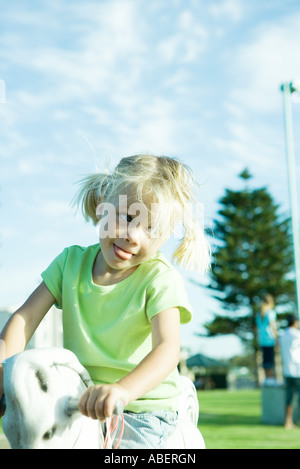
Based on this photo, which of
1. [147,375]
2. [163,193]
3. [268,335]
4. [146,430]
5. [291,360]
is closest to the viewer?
[147,375]

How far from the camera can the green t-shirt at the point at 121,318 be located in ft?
5.20

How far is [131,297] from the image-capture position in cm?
162

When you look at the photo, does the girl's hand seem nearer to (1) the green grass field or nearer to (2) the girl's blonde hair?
(2) the girl's blonde hair

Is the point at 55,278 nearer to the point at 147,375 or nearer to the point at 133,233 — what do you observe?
the point at 133,233

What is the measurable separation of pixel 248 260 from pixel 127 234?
38.7m

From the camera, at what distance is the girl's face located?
5.26ft

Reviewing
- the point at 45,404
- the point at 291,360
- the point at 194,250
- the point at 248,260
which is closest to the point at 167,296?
the point at 194,250

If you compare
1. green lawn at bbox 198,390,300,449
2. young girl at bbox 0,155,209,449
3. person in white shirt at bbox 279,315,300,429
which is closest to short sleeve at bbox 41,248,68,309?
young girl at bbox 0,155,209,449

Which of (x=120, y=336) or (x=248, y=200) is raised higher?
(x=248, y=200)

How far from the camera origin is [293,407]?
8484 mm

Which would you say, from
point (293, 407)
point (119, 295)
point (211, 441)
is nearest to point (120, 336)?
point (119, 295)

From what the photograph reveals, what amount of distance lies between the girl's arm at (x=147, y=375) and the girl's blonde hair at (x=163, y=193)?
278 millimetres
